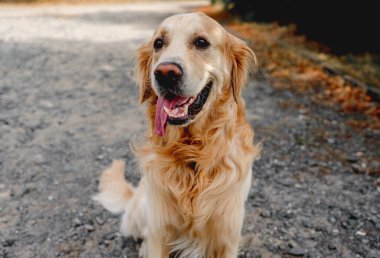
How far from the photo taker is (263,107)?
529 cm

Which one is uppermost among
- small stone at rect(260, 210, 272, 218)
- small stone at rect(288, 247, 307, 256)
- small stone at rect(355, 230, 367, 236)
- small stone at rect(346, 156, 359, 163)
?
small stone at rect(346, 156, 359, 163)

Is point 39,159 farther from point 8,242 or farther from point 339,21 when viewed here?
point 339,21

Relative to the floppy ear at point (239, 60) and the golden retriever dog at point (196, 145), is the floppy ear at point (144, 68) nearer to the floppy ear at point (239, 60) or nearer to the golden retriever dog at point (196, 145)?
the golden retriever dog at point (196, 145)

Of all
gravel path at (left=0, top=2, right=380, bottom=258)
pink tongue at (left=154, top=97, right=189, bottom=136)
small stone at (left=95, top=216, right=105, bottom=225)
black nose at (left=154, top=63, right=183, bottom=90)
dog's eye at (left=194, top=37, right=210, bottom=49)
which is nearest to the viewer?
black nose at (left=154, top=63, right=183, bottom=90)

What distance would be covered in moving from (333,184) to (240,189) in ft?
5.12

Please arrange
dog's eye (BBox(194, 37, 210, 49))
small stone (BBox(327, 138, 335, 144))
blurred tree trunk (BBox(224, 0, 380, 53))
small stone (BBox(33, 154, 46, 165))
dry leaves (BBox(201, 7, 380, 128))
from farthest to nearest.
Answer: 1. blurred tree trunk (BBox(224, 0, 380, 53))
2. dry leaves (BBox(201, 7, 380, 128))
3. small stone (BBox(327, 138, 335, 144))
4. small stone (BBox(33, 154, 46, 165))
5. dog's eye (BBox(194, 37, 210, 49))

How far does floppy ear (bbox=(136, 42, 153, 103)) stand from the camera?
254cm

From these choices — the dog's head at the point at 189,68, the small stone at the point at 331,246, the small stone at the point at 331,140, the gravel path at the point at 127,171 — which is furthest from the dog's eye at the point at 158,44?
the small stone at the point at 331,140

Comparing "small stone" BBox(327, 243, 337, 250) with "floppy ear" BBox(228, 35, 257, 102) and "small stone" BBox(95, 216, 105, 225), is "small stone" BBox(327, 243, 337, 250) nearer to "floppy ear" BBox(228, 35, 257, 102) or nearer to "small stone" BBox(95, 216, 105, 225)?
"floppy ear" BBox(228, 35, 257, 102)

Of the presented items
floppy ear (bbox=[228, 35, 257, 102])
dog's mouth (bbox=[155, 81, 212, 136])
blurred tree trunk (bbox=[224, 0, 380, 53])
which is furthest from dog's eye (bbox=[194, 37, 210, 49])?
blurred tree trunk (bbox=[224, 0, 380, 53])

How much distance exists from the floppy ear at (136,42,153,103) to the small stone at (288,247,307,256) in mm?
1520

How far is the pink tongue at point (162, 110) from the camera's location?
219 cm

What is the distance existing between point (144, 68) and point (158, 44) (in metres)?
0.26

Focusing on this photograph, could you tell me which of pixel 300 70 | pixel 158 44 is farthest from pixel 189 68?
pixel 300 70
